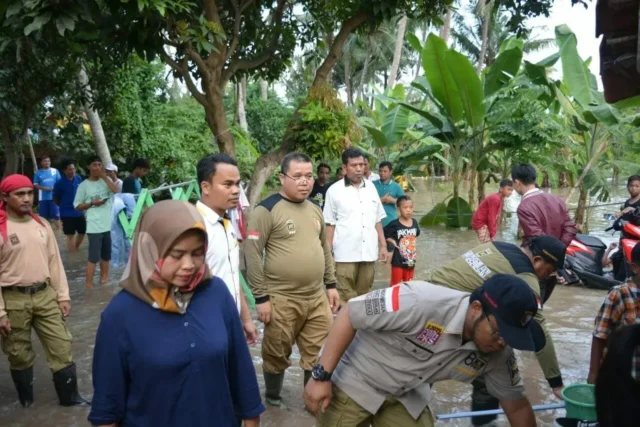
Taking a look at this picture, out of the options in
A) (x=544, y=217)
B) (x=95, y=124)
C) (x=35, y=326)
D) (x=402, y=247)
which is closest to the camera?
(x=35, y=326)

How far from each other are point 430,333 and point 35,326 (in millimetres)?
3213

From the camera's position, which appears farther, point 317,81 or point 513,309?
point 317,81

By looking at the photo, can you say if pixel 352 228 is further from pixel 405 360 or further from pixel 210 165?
pixel 405 360

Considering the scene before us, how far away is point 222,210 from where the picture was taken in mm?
3623

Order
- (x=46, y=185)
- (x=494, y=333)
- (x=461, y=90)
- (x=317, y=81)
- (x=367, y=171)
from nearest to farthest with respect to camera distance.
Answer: (x=494, y=333), (x=367, y=171), (x=317, y=81), (x=461, y=90), (x=46, y=185)

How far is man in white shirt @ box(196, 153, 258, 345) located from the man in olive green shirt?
60 centimetres

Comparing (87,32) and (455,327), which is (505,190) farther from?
(455,327)

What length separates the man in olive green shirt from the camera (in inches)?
171

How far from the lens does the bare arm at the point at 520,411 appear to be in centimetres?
274

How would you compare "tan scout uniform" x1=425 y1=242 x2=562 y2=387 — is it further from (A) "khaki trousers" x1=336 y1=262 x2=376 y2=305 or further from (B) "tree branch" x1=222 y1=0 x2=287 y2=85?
(B) "tree branch" x1=222 y1=0 x2=287 y2=85

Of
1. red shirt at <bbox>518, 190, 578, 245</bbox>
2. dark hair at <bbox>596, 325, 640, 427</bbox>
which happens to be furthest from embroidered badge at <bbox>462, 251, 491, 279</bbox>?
red shirt at <bbox>518, 190, 578, 245</bbox>

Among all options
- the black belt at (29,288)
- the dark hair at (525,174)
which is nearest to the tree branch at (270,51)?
the dark hair at (525,174)

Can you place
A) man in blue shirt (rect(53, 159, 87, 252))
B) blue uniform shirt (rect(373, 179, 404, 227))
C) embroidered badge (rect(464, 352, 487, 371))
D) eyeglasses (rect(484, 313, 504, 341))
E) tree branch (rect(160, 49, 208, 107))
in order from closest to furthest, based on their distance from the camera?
eyeglasses (rect(484, 313, 504, 341)), embroidered badge (rect(464, 352, 487, 371)), tree branch (rect(160, 49, 208, 107)), blue uniform shirt (rect(373, 179, 404, 227)), man in blue shirt (rect(53, 159, 87, 252))

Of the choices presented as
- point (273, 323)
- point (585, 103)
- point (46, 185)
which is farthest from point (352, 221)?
point (46, 185)
